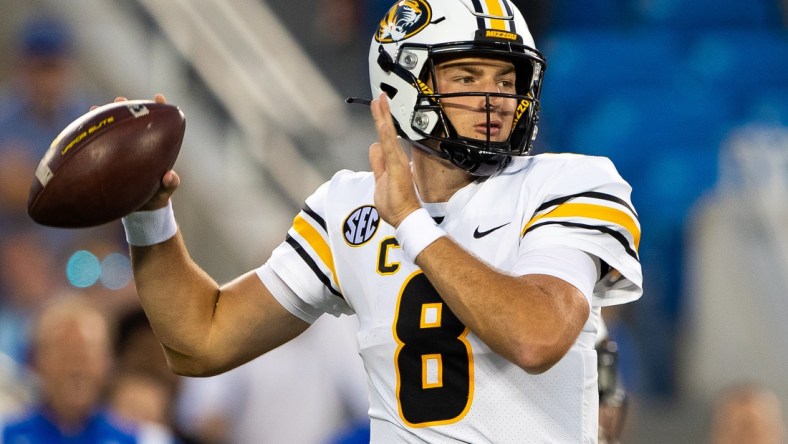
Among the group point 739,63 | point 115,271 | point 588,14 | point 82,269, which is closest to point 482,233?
point 115,271

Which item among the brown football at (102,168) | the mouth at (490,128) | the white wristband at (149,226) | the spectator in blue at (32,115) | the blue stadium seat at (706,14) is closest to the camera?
the brown football at (102,168)

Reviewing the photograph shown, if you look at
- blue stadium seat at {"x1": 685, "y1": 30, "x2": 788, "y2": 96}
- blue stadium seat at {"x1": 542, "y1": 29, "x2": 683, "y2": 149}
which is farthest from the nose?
blue stadium seat at {"x1": 685, "y1": 30, "x2": 788, "y2": 96}

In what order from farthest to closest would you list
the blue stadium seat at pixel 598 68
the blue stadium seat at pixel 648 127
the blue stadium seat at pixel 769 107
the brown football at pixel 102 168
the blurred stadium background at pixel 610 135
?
1. the blue stadium seat at pixel 598 68
2. the blue stadium seat at pixel 769 107
3. the blue stadium seat at pixel 648 127
4. the blurred stadium background at pixel 610 135
5. the brown football at pixel 102 168

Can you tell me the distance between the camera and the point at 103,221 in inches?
102

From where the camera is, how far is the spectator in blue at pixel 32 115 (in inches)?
229

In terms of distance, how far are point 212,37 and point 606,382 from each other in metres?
4.51

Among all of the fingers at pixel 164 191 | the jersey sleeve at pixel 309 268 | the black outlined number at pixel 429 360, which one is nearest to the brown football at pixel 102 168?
the fingers at pixel 164 191

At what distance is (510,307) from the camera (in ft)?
7.47

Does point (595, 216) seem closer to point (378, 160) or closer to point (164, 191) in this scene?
point (378, 160)

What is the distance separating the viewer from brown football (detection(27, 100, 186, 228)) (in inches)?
101

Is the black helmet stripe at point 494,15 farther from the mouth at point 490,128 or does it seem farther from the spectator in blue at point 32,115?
the spectator in blue at point 32,115

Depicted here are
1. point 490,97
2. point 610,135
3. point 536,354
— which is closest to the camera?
point 536,354

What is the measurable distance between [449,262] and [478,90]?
20.8 inches

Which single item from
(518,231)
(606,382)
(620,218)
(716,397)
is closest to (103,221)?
(518,231)
